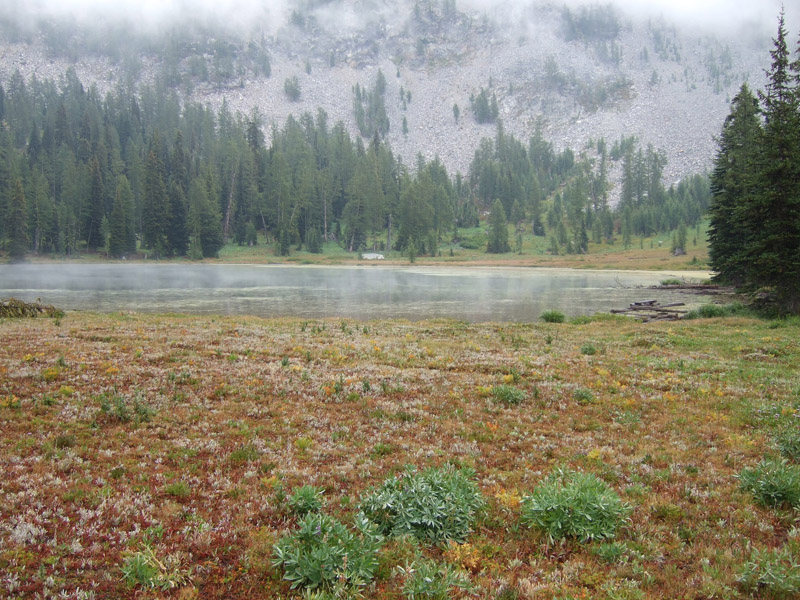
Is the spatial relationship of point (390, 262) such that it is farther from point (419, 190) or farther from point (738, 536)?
point (738, 536)

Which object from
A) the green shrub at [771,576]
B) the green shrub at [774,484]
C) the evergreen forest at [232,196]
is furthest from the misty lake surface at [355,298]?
the evergreen forest at [232,196]

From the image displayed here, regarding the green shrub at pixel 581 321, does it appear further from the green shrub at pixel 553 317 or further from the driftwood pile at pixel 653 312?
the driftwood pile at pixel 653 312

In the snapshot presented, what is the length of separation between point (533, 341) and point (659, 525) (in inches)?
677

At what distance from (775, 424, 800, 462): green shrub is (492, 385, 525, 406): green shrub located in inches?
222

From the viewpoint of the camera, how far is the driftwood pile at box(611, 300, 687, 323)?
34.6m

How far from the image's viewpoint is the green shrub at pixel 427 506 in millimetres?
6434

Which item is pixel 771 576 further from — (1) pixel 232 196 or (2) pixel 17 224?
(1) pixel 232 196

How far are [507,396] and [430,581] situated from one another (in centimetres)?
839

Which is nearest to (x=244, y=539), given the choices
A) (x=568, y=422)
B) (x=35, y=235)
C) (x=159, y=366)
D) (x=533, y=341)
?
(x=568, y=422)

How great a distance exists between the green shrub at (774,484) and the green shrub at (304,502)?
7.00 meters

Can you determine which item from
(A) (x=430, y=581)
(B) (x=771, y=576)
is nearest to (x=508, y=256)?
(B) (x=771, y=576)

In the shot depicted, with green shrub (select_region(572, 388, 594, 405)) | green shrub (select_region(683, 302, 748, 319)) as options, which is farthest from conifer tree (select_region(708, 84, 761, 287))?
green shrub (select_region(572, 388, 594, 405))

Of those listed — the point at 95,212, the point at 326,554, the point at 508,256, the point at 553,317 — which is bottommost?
the point at 553,317

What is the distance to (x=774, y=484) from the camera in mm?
7445
